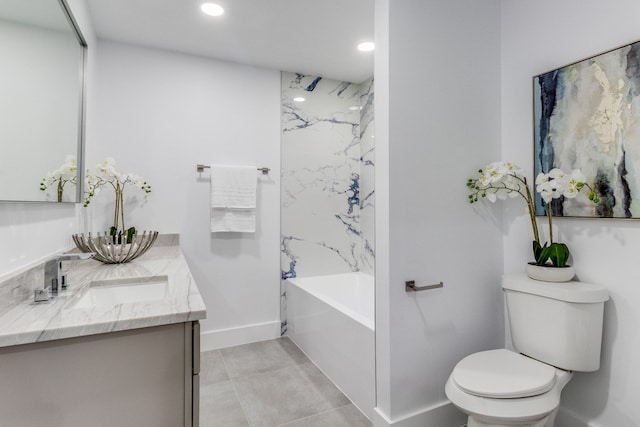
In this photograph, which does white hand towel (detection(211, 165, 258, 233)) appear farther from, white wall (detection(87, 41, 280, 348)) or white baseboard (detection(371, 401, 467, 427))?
white baseboard (detection(371, 401, 467, 427))

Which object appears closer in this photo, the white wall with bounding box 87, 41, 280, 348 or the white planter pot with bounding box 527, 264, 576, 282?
the white planter pot with bounding box 527, 264, 576, 282

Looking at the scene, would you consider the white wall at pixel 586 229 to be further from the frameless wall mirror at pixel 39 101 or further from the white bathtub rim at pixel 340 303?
the frameless wall mirror at pixel 39 101

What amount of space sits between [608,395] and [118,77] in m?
3.47

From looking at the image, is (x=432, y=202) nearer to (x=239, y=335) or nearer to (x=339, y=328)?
(x=339, y=328)

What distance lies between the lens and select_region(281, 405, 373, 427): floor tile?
1.79 metres

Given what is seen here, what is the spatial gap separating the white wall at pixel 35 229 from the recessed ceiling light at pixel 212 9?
67 cm

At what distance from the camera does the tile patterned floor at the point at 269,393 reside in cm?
183

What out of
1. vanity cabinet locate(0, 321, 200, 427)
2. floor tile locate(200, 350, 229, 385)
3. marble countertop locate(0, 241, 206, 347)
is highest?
marble countertop locate(0, 241, 206, 347)

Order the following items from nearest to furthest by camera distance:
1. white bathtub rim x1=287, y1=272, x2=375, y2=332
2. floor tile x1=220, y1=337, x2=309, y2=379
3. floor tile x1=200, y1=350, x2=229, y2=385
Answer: white bathtub rim x1=287, y1=272, x2=375, y2=332
floor tile x1=200, y1=350, x2=229, y2=385
floor tile x1=220, y1=337, x2=309, y2=379

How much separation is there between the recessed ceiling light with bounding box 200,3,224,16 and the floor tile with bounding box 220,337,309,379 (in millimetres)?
2407

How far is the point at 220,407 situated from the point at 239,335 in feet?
2.87

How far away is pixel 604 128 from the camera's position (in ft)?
4.81

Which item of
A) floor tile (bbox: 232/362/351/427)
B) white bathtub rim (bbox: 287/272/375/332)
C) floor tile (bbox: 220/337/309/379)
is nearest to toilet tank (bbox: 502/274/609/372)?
white bathtub rim (bbox: 287/272/375/332)

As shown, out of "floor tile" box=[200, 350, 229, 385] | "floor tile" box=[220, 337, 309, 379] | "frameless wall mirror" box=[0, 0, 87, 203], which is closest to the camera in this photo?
"frameless wall mirror" box=[0, 0, 87, 203]
